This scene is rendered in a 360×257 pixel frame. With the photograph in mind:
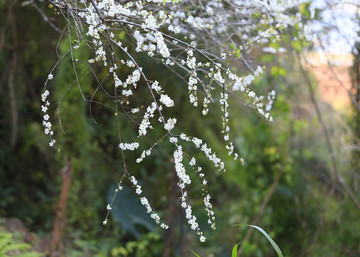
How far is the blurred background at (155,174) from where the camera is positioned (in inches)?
141

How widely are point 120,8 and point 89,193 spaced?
2635 millimetres

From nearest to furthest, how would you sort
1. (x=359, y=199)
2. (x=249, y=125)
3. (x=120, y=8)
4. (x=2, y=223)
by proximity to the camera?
(x=120, y=8) < (x=2, y=223) < (x=359, y=199) < (x=249, y=125)

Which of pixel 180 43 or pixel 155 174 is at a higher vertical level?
pixel 155 174

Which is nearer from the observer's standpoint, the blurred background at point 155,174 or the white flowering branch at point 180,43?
the white flowering branch at point 180,43

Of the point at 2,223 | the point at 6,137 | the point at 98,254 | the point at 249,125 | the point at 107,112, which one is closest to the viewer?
the point at 2,223

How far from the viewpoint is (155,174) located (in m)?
4.62

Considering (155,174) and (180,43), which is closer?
(180,43)

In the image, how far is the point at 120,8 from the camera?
162 centimetres

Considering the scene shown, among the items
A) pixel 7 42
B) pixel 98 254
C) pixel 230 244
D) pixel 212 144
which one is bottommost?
pixel 98 254

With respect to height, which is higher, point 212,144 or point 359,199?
point 212,144

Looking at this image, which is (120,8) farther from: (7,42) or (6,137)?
(6,137)

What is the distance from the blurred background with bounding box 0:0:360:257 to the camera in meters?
3.58

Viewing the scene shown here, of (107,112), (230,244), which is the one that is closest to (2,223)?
(107,112)

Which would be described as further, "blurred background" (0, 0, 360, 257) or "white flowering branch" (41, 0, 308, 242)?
"blurred background" (0, 0, 360, 257)
